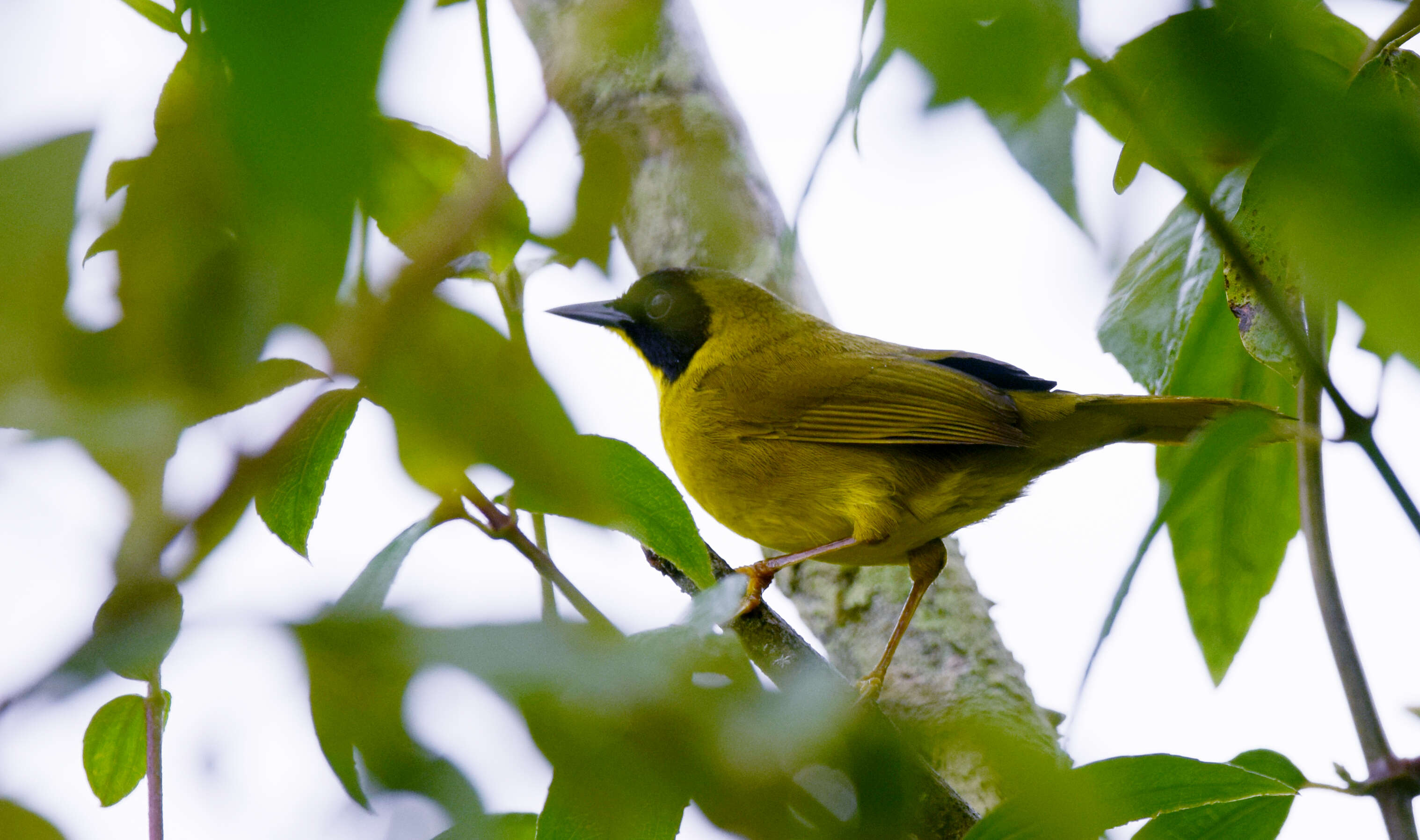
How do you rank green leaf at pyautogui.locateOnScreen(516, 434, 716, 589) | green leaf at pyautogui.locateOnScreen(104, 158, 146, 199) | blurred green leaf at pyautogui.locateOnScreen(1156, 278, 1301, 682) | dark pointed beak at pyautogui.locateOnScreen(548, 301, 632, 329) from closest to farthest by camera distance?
green leaf at pyautogui.locateOnScreen(104, 158, 146, 199)
green leaf at pyautogui.locateOnScreen(516, 434, 716, 589)
blurred green leaf at pyautogui.locateOnScreen(1156, 278, 1301, 682)
dark pointed beak at pyautogui.locateOnScreen(548, 301, 632, 329)

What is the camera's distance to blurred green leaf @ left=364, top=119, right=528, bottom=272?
0.56 meters

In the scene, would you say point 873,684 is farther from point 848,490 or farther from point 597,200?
point 597,200

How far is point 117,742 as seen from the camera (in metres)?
1.25

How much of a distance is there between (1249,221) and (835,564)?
1895 millimetres

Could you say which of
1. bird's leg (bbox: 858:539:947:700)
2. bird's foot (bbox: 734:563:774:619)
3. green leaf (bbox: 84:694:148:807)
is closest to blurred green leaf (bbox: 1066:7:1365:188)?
bird's foot (bbox: 734:563:774:619)

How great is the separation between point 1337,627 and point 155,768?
1444 millimetres

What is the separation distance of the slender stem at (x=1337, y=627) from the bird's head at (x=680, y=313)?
1905mm

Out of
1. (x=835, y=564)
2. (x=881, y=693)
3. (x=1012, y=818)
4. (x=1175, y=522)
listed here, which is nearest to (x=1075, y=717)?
(x=1012, y=818)

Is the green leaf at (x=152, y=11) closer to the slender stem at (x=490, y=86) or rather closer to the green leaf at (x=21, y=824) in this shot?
the slender stem at (x=490, y=86)

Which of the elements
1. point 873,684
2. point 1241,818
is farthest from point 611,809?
point 873,684

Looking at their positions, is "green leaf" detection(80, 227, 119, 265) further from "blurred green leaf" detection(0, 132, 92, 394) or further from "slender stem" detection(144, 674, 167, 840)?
"slender stem" detection(144, 674, 167, 840)

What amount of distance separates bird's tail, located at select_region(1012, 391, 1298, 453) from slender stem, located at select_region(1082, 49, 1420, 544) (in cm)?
81

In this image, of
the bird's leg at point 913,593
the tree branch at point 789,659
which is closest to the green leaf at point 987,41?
the tree branch at point 789,659

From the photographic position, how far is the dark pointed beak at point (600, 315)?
368 cm
